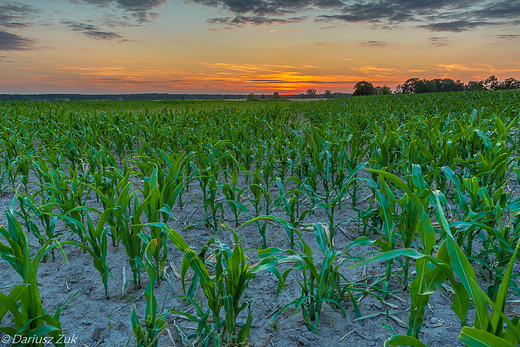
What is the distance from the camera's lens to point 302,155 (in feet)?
10.9

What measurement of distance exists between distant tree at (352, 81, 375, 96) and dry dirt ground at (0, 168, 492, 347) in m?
76.9

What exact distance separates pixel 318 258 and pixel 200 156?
1617 millimetres

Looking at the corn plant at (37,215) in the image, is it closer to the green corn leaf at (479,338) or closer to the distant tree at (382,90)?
the green corn leaf at (479,338)

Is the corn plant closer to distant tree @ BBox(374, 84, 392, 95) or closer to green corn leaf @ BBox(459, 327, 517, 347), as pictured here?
green corn leaf @ BBox(459, 327, 517, 347)

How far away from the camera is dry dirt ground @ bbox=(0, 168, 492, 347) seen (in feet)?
4.63

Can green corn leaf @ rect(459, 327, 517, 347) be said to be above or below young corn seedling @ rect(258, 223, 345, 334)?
above

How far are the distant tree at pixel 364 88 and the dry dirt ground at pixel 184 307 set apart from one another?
76.9m

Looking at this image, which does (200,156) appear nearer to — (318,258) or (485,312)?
(318,258)

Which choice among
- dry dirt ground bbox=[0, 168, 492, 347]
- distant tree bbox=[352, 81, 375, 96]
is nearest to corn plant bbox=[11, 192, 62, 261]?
dry dirt ground bbox=[0, 168, 492, 347]

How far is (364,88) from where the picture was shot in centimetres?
7319

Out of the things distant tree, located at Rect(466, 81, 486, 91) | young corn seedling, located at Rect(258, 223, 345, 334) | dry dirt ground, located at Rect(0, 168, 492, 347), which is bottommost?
dry dirt ground, located at Rect(0, 168, 492, 347)

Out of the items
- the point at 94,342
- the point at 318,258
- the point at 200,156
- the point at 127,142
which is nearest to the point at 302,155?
the point at 200,156

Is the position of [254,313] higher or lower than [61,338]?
lower

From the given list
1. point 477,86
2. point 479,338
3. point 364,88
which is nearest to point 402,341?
point 479,338
